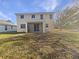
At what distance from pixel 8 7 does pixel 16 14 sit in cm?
729

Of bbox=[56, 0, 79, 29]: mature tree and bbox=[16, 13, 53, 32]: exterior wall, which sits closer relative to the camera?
bbox=[16, 13, 53, 32]: exterior wall

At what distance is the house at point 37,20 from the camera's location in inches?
1093

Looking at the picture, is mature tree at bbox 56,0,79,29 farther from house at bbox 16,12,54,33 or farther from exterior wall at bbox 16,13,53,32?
exterior wall at bbox 16,13,53,32

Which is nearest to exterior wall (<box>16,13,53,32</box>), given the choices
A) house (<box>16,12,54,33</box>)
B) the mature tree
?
house (<box>16,12,54,33</box>)

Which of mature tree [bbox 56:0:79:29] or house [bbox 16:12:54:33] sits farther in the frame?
mature tree [bbox 56:0:79:29]

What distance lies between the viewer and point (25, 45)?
35.7ft

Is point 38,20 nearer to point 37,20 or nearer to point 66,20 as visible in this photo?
point 37,20

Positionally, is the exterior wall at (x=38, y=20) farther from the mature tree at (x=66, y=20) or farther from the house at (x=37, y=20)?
the mature tree at (x=66, y=20)

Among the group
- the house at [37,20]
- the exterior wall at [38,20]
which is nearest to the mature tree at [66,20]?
the house at [37,20]

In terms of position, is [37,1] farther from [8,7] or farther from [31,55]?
[31,55]

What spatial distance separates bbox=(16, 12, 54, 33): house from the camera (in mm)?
27766

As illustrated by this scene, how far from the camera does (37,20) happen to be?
28312 mm

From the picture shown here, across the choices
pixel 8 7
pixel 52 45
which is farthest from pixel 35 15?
pixel 52 45

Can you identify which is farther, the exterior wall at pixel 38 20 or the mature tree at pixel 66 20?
the mature tree at pixel 66 20
